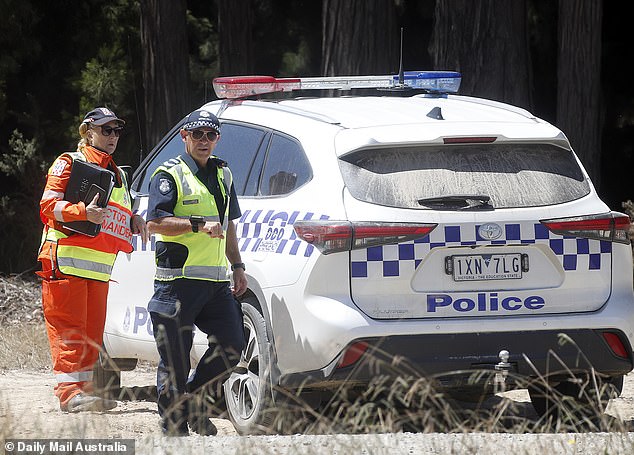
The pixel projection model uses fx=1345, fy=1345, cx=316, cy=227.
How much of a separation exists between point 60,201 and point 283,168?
1.48 m

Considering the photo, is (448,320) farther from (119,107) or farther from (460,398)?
(119,107)

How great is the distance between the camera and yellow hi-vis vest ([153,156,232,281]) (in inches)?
260

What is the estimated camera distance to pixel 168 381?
6566 mm

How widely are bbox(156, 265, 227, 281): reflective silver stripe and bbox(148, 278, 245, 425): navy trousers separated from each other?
0.09 feet

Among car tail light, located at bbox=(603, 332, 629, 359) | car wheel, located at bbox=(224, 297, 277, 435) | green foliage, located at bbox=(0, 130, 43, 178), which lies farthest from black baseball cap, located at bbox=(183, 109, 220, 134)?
green foliage, located at bbox=(0, 130, 43, 178)

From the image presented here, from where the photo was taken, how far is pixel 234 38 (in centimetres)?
1664

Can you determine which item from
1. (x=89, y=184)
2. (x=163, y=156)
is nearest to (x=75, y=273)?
(x=89, y=184)

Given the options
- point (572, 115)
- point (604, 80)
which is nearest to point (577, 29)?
point (572, 115)

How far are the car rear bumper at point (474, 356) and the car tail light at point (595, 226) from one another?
45 cm

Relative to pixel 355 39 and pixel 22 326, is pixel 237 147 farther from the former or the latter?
pixel 355 39

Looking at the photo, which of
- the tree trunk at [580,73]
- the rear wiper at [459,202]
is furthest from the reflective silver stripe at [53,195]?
the tree trunk at [580,73]

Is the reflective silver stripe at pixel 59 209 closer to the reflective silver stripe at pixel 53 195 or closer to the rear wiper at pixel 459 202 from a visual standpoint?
the reflective silver stripe at pixel 53 195

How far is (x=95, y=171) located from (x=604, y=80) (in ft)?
36.4

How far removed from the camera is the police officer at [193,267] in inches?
259
